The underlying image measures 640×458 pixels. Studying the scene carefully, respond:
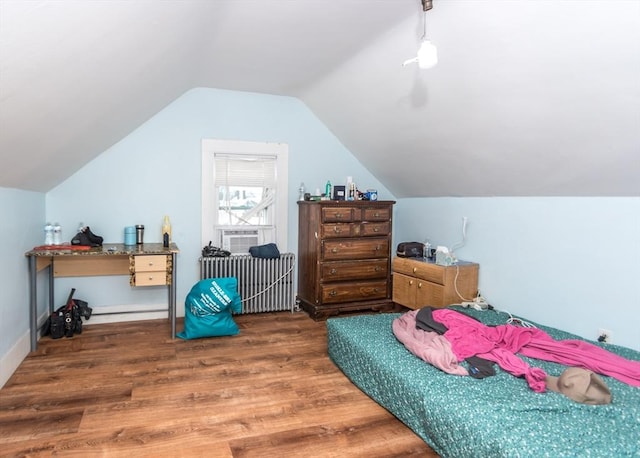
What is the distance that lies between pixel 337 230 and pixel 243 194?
1193mm

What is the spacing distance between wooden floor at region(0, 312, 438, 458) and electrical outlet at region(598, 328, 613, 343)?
167 centimetres

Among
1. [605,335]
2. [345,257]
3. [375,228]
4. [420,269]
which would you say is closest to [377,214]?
[375,228]

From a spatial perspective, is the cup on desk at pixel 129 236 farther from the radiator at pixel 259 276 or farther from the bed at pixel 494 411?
the bed at pixel 494 411

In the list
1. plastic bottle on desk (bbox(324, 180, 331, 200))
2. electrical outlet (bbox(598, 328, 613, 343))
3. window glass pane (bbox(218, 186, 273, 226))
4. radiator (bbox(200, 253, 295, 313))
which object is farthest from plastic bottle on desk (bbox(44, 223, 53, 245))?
electrical outlet (bbox(598, 328, 613, 343))

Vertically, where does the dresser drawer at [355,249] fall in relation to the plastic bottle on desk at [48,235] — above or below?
below

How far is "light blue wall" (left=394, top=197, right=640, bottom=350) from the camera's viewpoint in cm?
273

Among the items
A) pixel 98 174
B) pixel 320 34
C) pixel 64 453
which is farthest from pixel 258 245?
pixel 64 453

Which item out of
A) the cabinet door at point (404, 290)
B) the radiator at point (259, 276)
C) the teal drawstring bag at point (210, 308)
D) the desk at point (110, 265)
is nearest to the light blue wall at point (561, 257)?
the cabinet door at point (404, 290)

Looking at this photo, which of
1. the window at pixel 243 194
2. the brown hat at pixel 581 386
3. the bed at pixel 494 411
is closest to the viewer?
the bed at pixel 494 411

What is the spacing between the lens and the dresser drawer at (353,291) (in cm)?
434

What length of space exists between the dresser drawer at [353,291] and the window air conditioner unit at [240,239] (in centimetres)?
103

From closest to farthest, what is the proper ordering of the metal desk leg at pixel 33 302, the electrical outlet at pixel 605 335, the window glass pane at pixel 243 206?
the electrical outlet at pixel 605 335, the metal desk leg at pixel 33 302, the window glass pane at pixel 243 206

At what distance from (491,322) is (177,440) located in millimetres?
2424

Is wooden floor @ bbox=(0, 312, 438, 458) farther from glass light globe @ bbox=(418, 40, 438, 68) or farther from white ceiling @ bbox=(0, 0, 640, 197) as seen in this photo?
glass light globe @ bbox=(418, 40, 438, 68)
